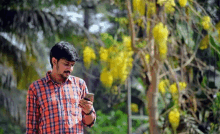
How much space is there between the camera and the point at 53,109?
2291mm

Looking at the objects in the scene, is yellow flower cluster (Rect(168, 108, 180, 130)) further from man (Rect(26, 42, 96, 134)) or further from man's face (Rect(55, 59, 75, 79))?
man's face (Rect(55, 59, 75, 79))

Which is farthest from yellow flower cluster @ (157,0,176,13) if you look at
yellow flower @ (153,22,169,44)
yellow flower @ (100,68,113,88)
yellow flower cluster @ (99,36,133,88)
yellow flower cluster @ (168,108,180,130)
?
yellow flower cluster @ (168,108,180,130)

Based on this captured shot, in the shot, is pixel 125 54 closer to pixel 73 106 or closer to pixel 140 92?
pixel 73 106

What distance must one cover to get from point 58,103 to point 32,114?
0.54 feet

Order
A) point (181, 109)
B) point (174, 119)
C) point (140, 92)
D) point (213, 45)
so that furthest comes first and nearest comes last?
point (140, 92)
point (181, 109)
point (174, 119)
point (213, 45)

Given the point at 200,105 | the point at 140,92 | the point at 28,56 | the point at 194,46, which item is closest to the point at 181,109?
the point at 200,105

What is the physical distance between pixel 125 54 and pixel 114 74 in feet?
1.24

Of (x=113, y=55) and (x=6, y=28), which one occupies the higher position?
(x=6, y=28)

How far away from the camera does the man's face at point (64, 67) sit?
2250mm

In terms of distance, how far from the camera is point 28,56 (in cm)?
833

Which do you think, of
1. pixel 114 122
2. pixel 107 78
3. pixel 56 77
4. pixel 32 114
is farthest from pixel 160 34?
pixel 114 122

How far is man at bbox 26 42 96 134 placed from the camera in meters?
2.26

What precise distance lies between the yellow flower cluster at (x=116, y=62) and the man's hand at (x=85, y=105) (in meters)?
4.02

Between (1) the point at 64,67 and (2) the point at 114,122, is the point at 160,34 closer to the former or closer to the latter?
(1) the point at 64,67
